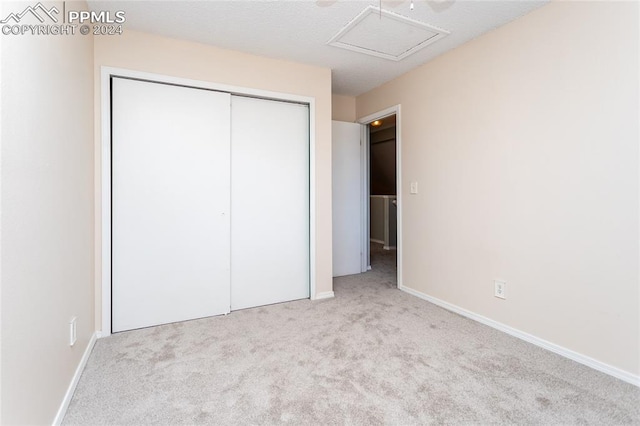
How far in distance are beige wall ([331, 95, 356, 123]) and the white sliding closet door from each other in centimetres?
110

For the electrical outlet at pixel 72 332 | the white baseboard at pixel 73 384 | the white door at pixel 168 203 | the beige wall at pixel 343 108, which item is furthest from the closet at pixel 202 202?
the beige wall at pixel 343 108

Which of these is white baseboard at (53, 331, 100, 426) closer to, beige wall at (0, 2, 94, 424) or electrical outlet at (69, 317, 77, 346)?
beige wall at (0, 2, 94, 424)

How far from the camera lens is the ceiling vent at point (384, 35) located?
2.35 metres

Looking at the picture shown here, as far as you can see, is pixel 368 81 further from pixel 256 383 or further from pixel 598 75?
pixel 256 383

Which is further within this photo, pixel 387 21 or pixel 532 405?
pixel 387 21

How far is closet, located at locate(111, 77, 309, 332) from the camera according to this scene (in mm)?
2527

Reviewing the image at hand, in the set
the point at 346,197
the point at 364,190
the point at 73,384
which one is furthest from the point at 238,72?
the point at 73,384

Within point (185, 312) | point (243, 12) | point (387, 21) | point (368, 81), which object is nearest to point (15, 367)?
point (185, 312)

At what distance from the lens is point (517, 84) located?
2367 millimetres

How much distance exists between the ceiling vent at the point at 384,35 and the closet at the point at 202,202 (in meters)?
0.84

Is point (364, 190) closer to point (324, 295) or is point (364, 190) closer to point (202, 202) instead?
point (324, 295)

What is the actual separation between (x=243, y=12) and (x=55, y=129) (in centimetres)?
145

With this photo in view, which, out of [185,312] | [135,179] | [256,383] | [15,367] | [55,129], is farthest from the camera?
[185,312]

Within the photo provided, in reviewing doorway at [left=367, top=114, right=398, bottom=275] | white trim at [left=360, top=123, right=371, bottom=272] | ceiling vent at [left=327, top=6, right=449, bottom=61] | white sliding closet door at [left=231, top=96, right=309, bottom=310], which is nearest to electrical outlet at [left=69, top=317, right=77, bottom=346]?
white sliding closet door at [left=231, top=96, right=309, bottom=310]
